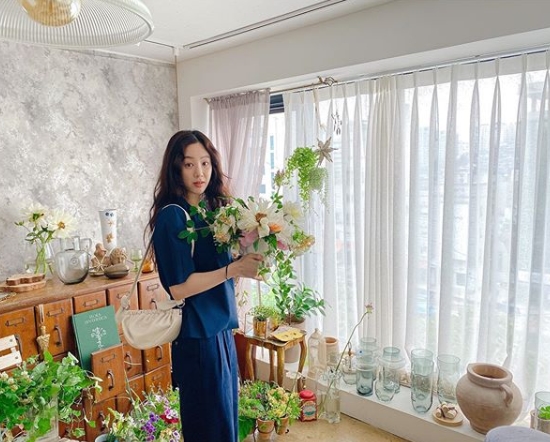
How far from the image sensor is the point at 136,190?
2832 millimetres

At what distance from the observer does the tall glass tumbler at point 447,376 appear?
210 centimetres

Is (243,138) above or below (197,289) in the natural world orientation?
above

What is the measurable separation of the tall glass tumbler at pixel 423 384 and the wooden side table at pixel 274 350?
63cm

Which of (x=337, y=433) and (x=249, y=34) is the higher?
(x=249, y=34)

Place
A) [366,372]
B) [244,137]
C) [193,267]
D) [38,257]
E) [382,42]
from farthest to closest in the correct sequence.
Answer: [244,137] → [366,372] → [38,257] → [382,42] → [193,267]

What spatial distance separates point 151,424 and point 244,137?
174 centimetres

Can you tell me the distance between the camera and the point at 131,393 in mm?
2244

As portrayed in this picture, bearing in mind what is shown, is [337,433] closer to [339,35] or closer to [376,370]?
[376,370]

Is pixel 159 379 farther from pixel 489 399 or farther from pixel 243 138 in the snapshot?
pixel 489 399

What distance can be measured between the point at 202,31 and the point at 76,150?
3.32 ft

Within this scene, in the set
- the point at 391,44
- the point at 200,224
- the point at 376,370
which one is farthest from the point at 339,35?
the point at 376,370

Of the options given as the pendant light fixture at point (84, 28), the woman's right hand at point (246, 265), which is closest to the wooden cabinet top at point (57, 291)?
the woman's right hand at point (246, 265)

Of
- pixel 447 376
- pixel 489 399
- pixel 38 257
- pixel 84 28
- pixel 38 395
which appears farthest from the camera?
pixel 38 257

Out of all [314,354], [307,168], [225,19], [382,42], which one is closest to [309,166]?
[307,168]
